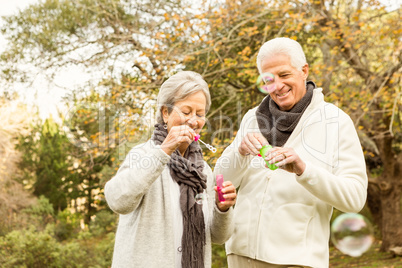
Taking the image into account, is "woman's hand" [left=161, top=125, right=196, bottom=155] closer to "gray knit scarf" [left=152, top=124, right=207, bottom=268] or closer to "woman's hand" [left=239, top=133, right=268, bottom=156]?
"gray knit scarf" [left=152, top=124, right=207, bottom=268]

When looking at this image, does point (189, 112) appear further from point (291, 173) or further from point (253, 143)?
point (291, 173)

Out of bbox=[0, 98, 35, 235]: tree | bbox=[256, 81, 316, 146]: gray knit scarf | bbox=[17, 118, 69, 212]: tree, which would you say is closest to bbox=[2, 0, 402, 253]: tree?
bbox=[0, 98, 35, 235]: tree

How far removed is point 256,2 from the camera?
24.2 ft

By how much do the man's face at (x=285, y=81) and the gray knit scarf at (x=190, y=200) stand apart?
51cm

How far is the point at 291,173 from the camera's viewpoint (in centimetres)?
215

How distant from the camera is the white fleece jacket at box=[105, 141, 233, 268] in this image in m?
1.91

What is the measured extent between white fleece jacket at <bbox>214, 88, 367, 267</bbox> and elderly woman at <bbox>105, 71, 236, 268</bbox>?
0.15 m

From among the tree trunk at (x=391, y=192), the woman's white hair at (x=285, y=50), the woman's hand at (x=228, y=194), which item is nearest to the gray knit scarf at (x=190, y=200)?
the woman's hand at (x=228, y=194)

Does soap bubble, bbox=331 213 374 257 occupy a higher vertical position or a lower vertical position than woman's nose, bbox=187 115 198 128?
lower

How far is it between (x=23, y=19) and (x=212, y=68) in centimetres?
421

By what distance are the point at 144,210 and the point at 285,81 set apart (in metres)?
0.90

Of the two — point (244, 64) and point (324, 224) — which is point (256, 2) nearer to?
point (244, 64)

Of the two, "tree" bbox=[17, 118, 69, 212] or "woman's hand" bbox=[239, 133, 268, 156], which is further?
"tree" bbox=[17, 118, 69, 212]

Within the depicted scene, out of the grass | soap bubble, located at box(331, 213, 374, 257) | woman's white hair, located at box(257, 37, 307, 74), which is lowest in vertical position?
the grass
